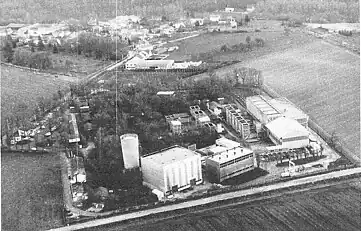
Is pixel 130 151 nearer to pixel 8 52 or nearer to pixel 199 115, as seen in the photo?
A: pixel 199 115

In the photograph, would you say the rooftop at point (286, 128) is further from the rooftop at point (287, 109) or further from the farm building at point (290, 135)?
the rooftop at point (287, 109)

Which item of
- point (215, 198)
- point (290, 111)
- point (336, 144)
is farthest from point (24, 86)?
point (336, 144)

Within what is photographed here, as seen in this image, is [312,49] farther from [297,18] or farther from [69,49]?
[69,49]

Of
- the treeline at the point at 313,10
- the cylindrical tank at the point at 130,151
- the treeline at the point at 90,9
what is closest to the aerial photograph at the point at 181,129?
the cylindrical tank at the point at 130,151

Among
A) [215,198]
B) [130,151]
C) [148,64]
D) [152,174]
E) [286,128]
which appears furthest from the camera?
[148,64]

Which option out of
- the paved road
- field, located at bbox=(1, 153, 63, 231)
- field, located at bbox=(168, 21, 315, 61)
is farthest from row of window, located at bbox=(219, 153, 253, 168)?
field, located at bbox=(168, 21, 315, 61)
